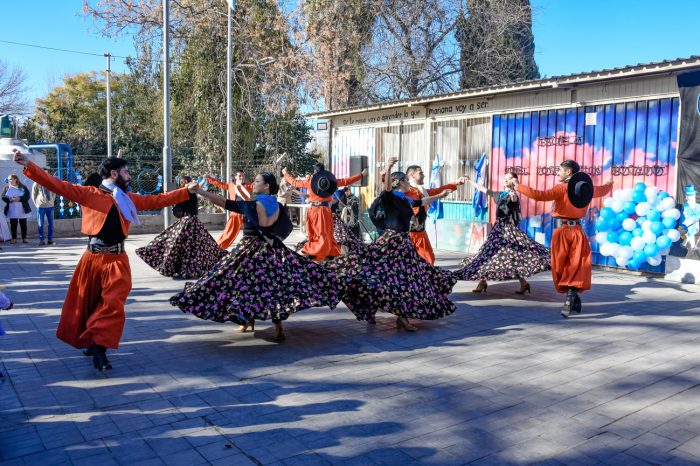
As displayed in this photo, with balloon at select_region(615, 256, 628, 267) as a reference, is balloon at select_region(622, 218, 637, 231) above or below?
above

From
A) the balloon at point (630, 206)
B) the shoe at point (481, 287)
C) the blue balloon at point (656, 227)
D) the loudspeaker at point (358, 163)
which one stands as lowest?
the shoe at point (481, 287)

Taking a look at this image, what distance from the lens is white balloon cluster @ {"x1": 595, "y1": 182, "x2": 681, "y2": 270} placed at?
9.53m

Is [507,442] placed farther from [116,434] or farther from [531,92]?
[531,92]

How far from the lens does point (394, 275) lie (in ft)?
21.2

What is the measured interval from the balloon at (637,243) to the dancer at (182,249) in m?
6.61

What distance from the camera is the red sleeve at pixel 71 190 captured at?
15.0 feet

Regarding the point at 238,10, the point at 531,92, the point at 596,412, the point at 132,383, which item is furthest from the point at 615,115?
the point at 238,10

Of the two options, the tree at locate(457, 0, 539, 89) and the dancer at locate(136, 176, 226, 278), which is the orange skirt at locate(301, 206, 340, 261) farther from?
the tree at locate(457, 0, 539, 89)

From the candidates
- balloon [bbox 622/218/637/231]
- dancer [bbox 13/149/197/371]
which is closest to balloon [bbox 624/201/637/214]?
balloon [bbox 622/218/637/231]

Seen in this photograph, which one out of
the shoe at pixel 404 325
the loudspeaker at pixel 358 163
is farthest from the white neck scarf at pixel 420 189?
the loudspeaker at pixel 358 163

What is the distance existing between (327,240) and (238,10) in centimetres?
1494

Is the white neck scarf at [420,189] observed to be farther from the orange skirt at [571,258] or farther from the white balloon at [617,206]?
the white balloon at [617,206]

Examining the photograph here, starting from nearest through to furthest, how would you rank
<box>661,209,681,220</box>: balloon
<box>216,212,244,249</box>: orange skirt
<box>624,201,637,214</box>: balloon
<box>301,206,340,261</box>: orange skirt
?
<box>661,209,681,220</box>: balloon → <box>624,201,637,214</box>: balloon → <box>301,206,340,261</box>: orange skirt → <box>216,212,244,249</box>: orange skirt

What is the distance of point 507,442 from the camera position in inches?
151
